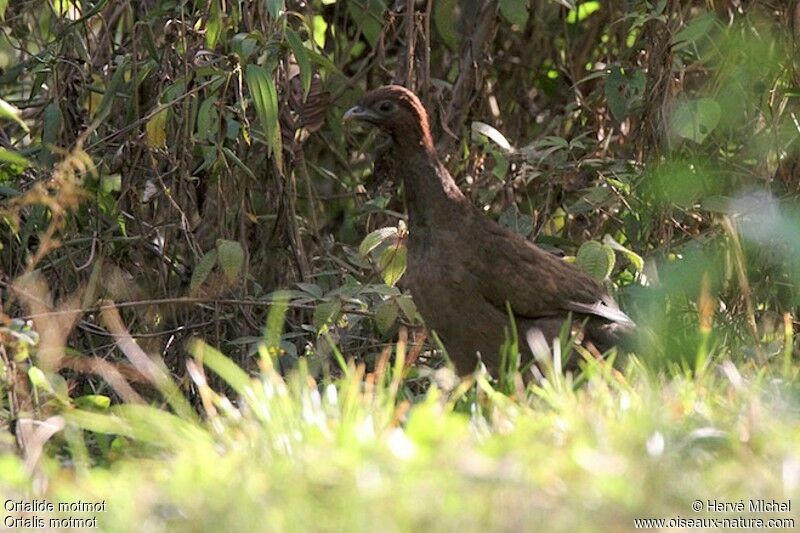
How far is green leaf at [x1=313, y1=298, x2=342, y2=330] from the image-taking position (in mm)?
5918

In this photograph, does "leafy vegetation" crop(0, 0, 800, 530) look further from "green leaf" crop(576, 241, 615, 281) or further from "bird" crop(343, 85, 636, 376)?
"bird" crop(343, 85, 636, 376)

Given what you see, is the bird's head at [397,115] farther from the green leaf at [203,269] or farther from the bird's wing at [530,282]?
the green leaf at [203,269]

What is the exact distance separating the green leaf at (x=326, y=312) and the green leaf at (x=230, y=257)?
1.29 ft

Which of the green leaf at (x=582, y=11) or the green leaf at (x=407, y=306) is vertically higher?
the green leaf at (x=582, y=11)

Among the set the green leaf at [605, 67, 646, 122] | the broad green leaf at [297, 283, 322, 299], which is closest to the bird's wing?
the broad green leaf at [297, 283, 322, 299]

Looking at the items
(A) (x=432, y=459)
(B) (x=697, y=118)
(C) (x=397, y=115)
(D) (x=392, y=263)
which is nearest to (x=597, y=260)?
(B) (x=697, y=118)

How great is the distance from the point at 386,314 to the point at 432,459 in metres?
2.80

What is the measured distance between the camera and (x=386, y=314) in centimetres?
606

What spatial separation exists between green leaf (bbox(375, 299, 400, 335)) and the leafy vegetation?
0.01 metres

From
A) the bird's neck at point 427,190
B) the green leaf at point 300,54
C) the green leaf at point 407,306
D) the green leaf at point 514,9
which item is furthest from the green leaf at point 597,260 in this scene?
the green leaf at point 300,54

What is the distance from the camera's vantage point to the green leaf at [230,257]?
6.00 meters

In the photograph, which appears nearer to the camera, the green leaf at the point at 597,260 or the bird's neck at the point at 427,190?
the bird's neck at the point at 427,190

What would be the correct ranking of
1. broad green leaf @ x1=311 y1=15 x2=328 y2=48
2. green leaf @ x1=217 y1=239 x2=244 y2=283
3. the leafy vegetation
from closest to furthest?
the leafy vegetation < green leaf @ x1=217 y1=239 x2=244 y2=283 < broad green leaf @ x1=311 y1=15 x2=328 y2=48

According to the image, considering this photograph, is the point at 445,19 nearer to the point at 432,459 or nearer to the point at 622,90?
the point at 622,90
